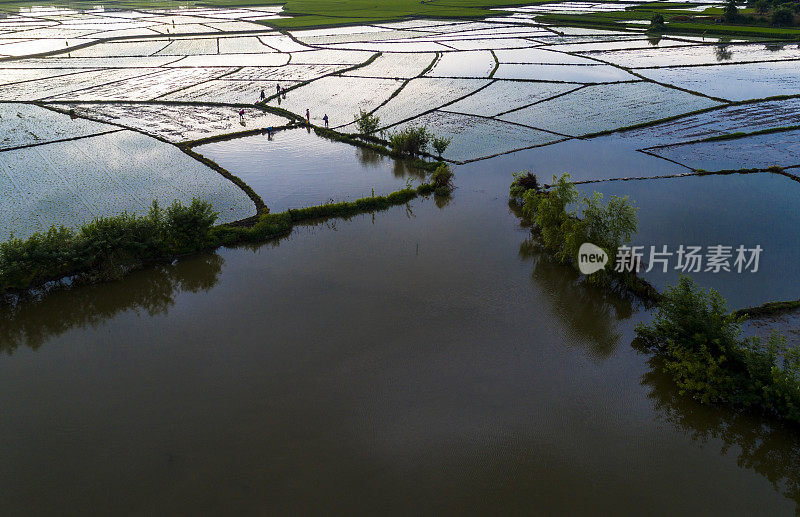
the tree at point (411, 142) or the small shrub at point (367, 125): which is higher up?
the small shrub at point (367, 125)

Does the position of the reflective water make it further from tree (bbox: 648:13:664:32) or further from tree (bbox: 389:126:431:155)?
tree (bbox: 648:13:664:32)

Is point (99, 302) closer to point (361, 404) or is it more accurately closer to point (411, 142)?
point (361, 404)

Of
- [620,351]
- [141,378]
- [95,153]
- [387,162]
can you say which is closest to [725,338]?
[620,351]

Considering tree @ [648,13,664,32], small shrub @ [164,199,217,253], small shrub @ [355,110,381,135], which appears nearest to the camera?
small shrub @ [164,199,217,253]

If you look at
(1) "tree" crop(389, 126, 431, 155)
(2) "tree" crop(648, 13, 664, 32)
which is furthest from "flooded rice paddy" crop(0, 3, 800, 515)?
(2) "tree" crop(648, 13, 664, 32)

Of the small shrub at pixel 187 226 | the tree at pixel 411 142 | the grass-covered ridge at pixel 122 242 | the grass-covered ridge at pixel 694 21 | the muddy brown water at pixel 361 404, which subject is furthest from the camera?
the grass-covered ridge at pixel 694 21

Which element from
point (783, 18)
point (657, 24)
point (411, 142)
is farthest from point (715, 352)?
point (783, 18)

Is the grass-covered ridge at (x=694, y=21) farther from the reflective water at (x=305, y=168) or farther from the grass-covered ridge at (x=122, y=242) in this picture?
the grass-covered ridge at (x=122, y=242)

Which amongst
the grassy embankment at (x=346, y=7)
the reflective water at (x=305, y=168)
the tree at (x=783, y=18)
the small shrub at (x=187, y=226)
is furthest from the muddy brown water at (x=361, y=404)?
the grassy embankment at (x=346, y=7)
